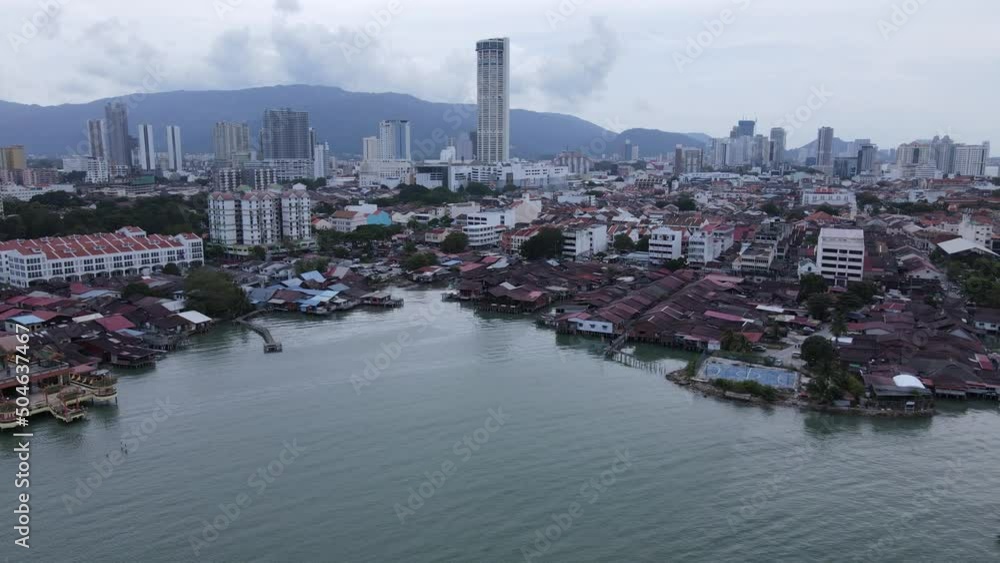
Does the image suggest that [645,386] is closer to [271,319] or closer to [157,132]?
[271,319]

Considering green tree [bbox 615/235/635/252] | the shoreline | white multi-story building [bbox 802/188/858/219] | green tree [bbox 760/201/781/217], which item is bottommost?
the shoreline

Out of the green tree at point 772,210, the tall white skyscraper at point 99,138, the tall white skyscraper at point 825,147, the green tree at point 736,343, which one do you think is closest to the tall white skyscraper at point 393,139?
the tall white skyscraper at point 99,138

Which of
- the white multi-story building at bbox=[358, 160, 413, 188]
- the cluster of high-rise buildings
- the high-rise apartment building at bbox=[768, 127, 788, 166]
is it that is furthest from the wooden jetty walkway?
the high-rise apartment building at bbox=[768, 127, 788, 166]

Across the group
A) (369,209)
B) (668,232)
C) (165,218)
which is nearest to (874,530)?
(668,232)

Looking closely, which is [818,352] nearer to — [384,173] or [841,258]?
[841,258]
